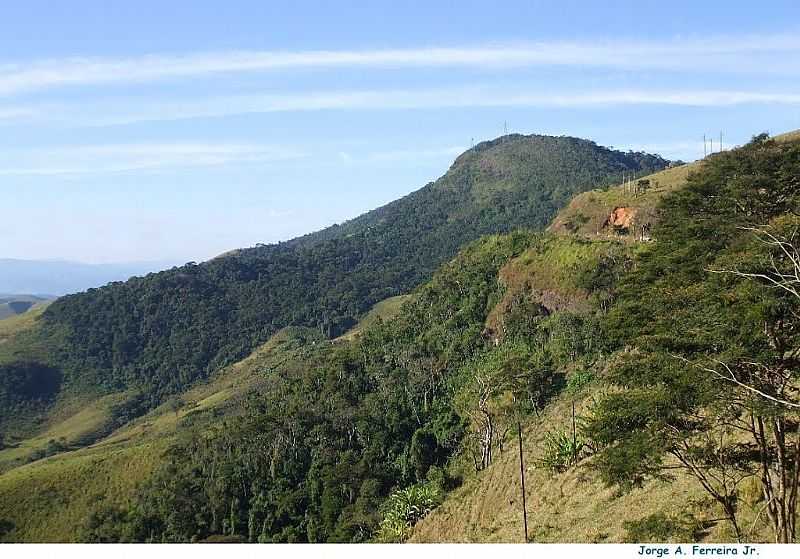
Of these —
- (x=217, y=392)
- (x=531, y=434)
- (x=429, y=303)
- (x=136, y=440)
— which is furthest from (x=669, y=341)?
(x=217, y=392)

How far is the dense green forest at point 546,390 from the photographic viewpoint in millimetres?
8031

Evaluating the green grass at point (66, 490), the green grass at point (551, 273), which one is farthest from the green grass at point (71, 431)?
the green grass at point (551, 273)

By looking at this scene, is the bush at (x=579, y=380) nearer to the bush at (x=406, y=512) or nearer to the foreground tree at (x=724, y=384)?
the bush at (x=406, y=512)

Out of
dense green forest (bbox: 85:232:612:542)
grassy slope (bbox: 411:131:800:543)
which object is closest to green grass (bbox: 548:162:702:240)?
dense green forest (bbox: 85:232:612:542)

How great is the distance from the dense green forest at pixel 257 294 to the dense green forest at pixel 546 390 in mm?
37652

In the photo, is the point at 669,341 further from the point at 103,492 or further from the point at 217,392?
the point at 217,392

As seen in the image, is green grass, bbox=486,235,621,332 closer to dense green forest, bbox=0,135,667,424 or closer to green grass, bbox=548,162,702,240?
green grass, bbox=548,162,702,240

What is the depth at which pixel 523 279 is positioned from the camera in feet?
123

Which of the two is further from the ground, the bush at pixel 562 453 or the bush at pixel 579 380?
the bush at pixel 579 380

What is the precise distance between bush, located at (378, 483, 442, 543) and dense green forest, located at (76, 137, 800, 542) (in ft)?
0.32

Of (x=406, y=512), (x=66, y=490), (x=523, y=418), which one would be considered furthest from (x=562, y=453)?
(x=66, y=490)

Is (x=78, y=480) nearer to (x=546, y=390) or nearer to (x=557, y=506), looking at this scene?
(x=546, y=390)

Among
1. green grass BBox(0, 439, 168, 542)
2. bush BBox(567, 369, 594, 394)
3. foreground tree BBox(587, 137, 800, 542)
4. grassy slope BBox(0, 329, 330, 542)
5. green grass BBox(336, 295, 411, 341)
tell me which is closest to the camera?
foreground tree BBox(587, 137, 800, 542)

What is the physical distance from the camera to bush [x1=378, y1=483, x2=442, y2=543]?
22.4 meters
